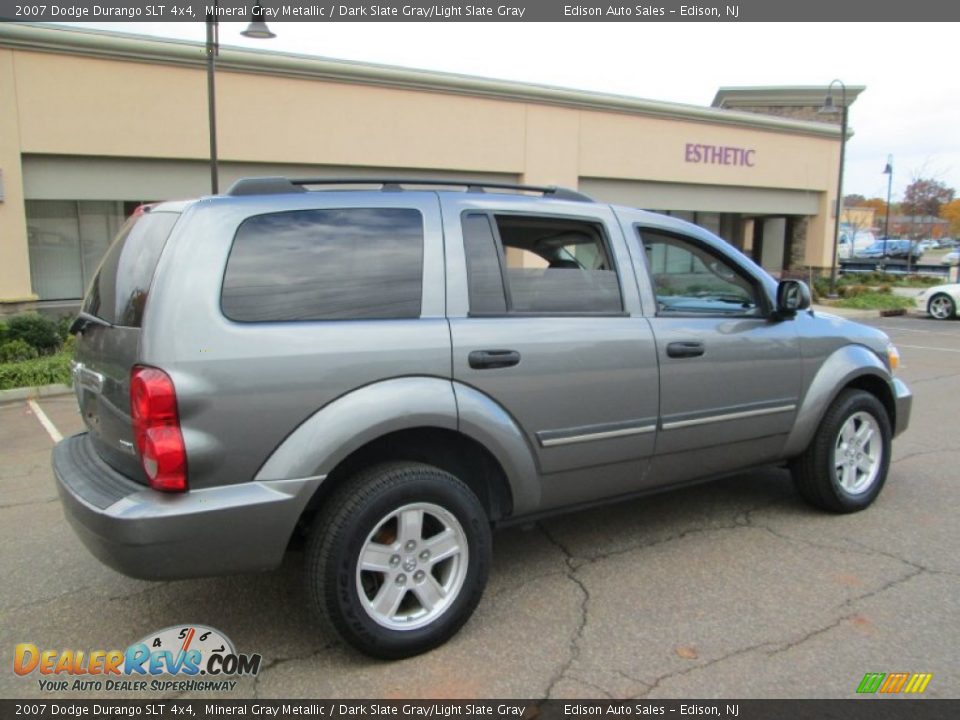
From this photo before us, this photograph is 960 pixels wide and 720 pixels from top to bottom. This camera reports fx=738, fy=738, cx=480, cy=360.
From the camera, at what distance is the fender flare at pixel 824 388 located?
4273 mm

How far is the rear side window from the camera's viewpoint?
9.20 feet

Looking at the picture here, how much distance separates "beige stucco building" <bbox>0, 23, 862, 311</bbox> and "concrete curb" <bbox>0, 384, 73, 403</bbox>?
3.78 metres

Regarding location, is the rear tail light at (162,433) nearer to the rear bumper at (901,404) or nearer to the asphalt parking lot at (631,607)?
the asphalt parking lot at (631,607)

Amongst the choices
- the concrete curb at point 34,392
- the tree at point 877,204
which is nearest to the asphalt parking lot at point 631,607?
the concrete curb at point 34,392

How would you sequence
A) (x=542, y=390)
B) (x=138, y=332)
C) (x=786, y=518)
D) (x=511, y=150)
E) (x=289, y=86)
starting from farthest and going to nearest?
(x=511, y=150) → (x=289, y=86) → (x=786, y=518) → (x=542, y=390) → (x=138, y=332)

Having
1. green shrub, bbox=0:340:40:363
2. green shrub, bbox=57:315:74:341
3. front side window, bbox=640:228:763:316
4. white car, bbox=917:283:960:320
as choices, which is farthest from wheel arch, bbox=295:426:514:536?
white car, bbox=917:283:960:320

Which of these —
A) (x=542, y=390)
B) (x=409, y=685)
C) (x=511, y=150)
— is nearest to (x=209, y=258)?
(x=542, y=390)

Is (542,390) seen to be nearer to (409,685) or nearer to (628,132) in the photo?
(409,685)

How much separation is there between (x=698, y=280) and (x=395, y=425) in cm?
215

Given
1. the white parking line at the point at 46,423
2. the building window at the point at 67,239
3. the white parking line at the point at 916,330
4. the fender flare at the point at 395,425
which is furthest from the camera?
the white parking line at the point at 916,330

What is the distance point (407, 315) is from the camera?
10.0 ft

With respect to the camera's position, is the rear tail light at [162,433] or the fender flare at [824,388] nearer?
the rear tail light at [162,433]

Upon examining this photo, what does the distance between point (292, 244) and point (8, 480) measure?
4036 millimetres

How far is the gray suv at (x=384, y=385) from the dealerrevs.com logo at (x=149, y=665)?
52 cm
